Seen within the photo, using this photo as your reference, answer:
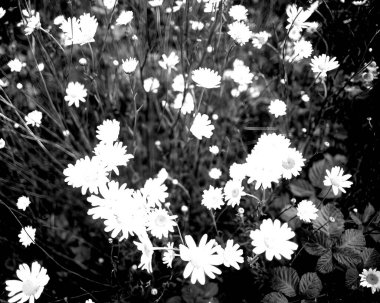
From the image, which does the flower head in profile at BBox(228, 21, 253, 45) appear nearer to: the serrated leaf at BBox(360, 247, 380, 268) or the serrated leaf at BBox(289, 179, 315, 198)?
the serrated leaf at BBox(289, 179, 315, 198)

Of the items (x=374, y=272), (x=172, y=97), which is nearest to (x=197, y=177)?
(x=172, y=97)

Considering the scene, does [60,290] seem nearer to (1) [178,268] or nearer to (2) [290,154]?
(1) [178,268]

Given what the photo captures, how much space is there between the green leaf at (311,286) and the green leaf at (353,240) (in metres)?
0.17

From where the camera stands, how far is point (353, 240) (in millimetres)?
1207

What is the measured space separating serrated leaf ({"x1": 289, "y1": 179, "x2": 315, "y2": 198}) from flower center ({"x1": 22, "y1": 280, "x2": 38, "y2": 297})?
1186 mm

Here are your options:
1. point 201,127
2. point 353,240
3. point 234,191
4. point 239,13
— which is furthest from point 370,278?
point 239,13

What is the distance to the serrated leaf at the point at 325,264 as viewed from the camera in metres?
1.17

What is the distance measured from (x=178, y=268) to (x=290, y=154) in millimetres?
848

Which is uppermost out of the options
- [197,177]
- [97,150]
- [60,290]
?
[197,177]

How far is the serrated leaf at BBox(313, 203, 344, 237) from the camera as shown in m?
1.26

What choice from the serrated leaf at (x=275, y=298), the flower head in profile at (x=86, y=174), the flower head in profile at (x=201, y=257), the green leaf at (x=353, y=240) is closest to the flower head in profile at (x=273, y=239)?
the flower head in profile at (x=201, y=257)

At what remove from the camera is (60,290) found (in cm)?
160

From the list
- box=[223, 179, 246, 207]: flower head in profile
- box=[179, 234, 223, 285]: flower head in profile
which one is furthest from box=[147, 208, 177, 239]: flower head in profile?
box=[223, 179, 246, 207]: flower head in profile

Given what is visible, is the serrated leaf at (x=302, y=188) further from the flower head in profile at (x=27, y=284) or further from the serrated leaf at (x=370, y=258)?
the flower head in profile at (x=27, y=284)
